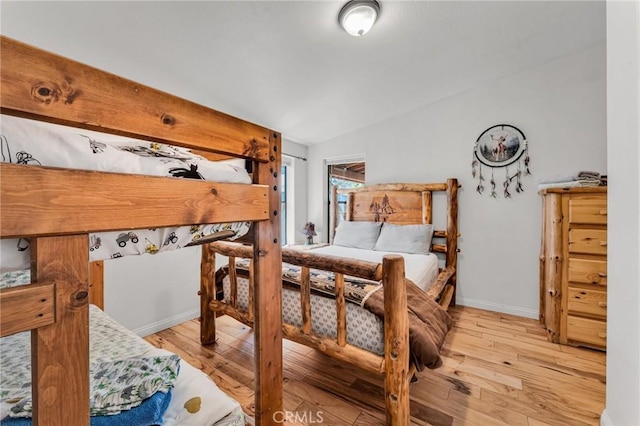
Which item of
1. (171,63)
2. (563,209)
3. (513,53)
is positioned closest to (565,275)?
(563,209)

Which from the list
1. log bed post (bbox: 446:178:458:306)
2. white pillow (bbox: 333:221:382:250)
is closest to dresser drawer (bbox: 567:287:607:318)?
log bed post (bbox: 446:178:458:306)

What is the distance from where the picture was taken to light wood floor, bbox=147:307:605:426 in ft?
4.66

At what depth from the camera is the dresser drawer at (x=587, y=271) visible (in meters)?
1.94

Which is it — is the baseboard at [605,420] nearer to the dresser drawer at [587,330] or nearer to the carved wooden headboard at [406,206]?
the dresser drawer at [587,330]

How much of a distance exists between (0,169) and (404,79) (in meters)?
2.72

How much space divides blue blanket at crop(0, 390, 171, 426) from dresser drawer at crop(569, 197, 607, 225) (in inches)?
111

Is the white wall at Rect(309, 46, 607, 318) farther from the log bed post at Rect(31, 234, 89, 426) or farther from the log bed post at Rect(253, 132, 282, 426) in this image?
the log bed post at Rect(31, 234, 89, 426)

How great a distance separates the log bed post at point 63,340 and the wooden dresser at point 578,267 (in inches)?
112

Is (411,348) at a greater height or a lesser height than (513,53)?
lesser

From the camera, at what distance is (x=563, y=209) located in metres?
2.09

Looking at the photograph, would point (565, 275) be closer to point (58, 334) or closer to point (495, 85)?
point (495, 85)

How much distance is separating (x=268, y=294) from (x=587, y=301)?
2494 millimetres

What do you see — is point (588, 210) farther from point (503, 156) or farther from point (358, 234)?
point (358, 234)

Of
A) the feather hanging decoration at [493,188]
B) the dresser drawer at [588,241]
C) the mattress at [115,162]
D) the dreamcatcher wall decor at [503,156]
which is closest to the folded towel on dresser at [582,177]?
the dresser drawer at [588,241]
